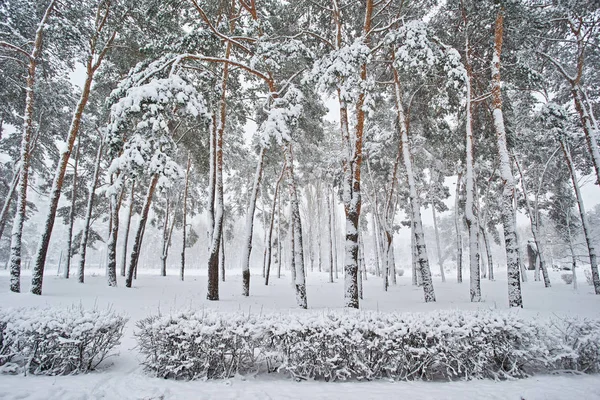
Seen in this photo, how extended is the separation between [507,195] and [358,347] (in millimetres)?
7610

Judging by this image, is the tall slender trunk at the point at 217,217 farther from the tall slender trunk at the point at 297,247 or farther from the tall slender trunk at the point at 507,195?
the tall slender trunk at the point at 507,195

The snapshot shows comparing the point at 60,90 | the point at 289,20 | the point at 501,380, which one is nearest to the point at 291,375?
the point at 501,380

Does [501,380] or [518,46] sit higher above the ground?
[518,46]

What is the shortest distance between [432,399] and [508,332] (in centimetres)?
188

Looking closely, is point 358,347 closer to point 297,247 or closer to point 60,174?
point 297,247

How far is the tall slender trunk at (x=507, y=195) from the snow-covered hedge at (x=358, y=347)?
4.16 m

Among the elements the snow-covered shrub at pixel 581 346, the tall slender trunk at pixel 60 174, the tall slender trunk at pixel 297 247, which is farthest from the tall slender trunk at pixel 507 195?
the tall slender trunk at pixel 60 174

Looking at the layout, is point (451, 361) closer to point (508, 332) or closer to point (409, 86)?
point (508, 332)

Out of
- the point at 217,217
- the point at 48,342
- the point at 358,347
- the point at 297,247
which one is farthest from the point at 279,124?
the point at 48,342

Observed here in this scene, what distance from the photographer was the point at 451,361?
13.4 feet

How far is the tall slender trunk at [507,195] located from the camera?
7.97 meters

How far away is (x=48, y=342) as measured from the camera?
3715 millimetres

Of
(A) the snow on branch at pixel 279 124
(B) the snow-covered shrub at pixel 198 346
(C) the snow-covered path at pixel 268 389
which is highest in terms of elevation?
(A) the snow on branch at pixel 279 124

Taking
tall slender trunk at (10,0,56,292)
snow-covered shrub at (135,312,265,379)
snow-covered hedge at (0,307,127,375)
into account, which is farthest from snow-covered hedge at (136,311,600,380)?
tall slender trunk at (10,0,56,292)
